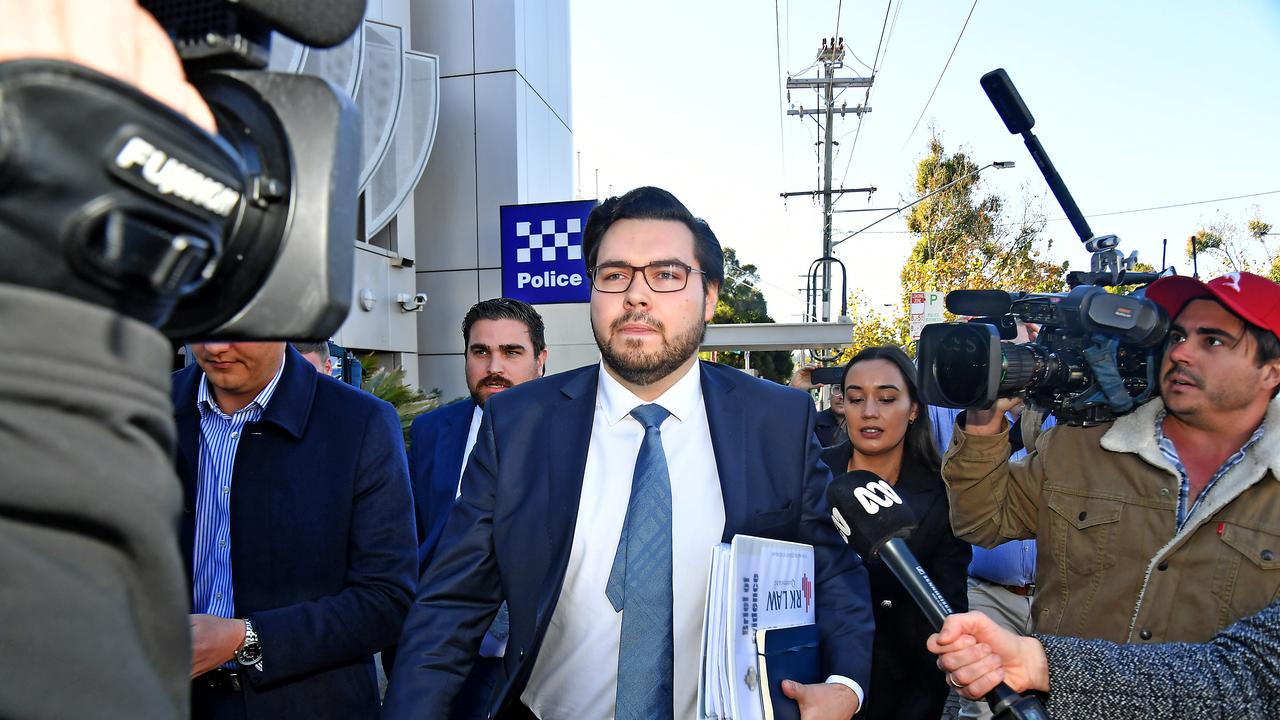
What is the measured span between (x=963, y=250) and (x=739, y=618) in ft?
90.6

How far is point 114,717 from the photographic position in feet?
1.82

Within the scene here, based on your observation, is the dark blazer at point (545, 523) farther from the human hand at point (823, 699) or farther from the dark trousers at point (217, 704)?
the dark trousers at point (217, 704)

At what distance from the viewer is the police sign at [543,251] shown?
8.23 meters

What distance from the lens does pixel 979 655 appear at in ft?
5.27

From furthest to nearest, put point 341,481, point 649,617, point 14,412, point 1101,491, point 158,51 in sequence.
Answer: point 1101,491
point 341,481
point 649,617
point 158,51
point 14,412

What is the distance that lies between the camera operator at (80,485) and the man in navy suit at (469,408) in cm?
287

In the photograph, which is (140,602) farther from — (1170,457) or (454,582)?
(1170,457)

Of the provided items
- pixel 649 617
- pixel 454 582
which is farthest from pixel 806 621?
pixel 454 582

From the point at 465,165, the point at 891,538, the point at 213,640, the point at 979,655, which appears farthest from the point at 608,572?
the point at 465,165

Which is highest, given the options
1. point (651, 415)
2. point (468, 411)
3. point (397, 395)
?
point (651, 415)

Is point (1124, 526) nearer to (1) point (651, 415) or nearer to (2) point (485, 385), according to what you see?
(1) point (651, 415)

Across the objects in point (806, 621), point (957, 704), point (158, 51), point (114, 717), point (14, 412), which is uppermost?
point (158, 51)

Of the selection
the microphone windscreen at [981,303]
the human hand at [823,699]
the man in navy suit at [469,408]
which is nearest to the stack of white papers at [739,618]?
the human hand at [823,699]

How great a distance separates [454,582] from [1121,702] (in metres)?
1.44
